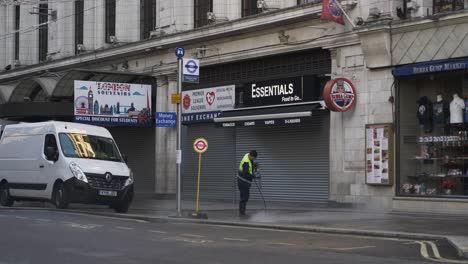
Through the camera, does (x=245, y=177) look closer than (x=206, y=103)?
Yes

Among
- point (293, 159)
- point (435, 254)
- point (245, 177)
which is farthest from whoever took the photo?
point (293, 159)

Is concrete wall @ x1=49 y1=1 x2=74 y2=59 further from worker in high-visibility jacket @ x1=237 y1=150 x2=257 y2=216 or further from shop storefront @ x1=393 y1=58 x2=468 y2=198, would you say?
shop storefront @ x1=393 y1=58 x2=468 y2=198

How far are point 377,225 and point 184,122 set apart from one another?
46.1 ft

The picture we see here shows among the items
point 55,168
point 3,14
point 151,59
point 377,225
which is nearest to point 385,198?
point 377,225

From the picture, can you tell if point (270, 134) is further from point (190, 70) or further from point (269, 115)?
point (190, 70)

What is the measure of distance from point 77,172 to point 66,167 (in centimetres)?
42

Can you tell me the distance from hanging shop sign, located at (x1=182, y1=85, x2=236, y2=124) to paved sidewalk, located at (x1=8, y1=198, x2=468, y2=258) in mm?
4426

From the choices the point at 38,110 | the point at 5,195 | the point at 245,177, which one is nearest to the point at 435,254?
the point at 245,177

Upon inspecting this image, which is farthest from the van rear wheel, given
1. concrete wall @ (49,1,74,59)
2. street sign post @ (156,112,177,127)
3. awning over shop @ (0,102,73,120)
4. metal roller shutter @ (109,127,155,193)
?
concrete wall @ (49,1,74,59)

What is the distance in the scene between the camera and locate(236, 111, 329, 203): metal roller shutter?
76.3 feet

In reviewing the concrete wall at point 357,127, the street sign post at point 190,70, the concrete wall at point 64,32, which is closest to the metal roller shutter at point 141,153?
the concrete wall at point 64,32

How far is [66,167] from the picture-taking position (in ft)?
67.1

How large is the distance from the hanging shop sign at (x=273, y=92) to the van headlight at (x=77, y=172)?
7424 mm

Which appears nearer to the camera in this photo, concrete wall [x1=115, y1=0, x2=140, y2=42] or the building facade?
the building facade
